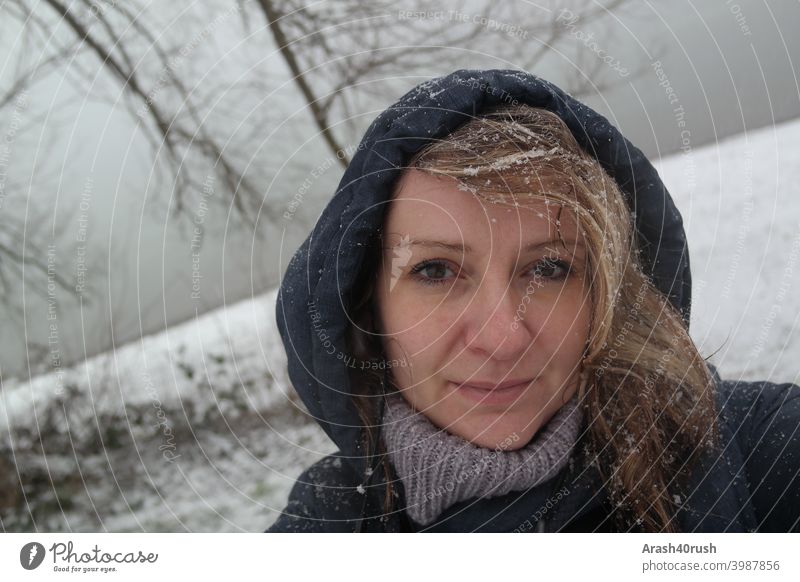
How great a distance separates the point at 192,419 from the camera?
764 millimetres

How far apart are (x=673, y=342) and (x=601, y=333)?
84 millimetres

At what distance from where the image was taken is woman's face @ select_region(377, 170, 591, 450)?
0.58 m

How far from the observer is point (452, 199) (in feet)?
1.90

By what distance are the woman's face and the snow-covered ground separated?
0.20 meters

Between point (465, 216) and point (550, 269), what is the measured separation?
97mm

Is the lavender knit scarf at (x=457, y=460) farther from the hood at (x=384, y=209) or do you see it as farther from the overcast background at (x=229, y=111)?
the overcast background at (x=229, y=111)

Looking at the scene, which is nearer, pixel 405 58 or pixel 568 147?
pixel 568 147

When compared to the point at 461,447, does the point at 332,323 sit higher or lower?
higher

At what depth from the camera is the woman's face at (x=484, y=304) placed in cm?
58

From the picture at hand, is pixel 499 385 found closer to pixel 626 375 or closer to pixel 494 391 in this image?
pixel 494 391

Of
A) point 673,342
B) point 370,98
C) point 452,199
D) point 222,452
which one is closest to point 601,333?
point 673,342

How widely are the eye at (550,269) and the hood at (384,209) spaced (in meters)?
0.10

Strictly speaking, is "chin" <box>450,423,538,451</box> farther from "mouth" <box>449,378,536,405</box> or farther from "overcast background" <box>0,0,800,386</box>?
"overcast background" <box>0,0,800,386</box>
